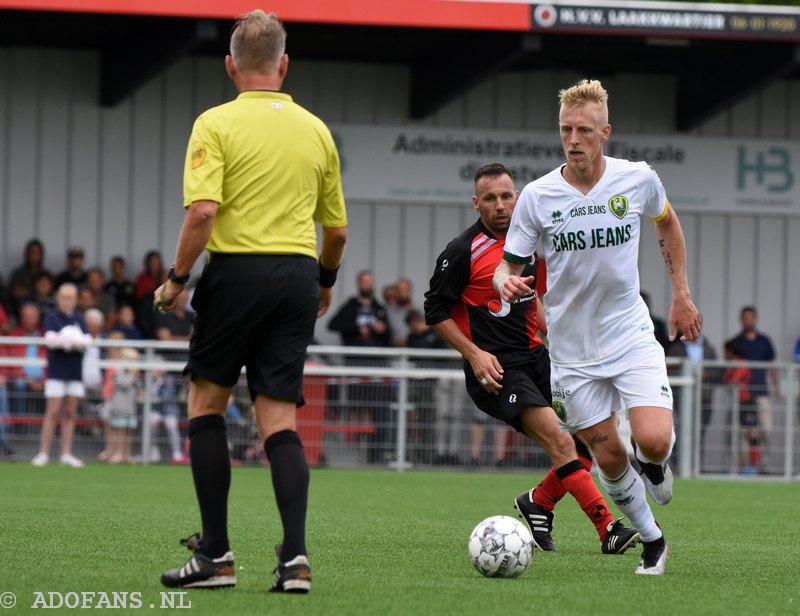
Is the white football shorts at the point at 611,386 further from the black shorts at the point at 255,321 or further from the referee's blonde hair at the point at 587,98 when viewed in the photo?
→ the black shorts at the point at 255,321

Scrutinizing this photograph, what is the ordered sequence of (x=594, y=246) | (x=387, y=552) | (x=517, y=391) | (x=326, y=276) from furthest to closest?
(x=517, y=391) → (x=387, y=552) → (x=594, y=246) → (x=326, y=276)

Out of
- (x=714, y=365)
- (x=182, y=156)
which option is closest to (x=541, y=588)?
(x=714, y=365)

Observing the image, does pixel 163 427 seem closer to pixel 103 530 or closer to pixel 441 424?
pixel 441 424

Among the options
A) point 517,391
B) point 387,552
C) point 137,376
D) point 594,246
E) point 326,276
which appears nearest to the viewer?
point 326,276

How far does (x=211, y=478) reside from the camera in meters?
5.28

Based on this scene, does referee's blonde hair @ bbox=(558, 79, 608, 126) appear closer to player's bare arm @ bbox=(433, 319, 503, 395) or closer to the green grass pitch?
player's bare arm @ bbox=(433, 319, 503, 395)

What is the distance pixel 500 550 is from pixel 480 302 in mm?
2060

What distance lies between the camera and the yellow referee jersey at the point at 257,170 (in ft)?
17.0

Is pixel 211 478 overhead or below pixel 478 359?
below

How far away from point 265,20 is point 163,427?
416 inches

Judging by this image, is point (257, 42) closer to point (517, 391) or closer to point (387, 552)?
point (387, 552)

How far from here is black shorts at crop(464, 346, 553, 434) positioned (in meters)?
7.62

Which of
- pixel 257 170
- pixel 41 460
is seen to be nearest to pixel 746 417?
pixel 41 460

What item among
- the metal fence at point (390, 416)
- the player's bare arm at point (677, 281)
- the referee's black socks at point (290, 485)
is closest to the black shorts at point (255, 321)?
the referee's black socks at point (290, 485)
